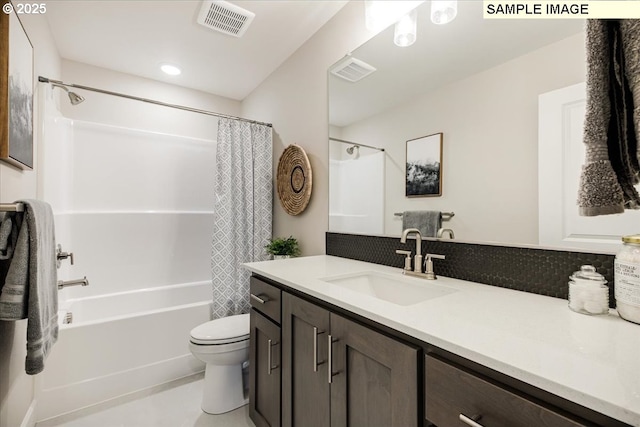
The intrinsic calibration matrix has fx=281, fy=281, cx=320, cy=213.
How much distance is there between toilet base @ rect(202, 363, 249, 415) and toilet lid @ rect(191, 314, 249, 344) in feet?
0.63

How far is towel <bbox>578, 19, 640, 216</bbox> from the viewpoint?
0.54 metres

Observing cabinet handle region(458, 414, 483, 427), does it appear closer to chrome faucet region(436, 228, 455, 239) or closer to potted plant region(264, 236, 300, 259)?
chrome faucet region(436, 228, 455, 239)

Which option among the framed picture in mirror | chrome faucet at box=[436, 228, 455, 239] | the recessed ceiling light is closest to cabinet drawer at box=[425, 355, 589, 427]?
chrome faucet at box=[436, 228, 455, 239]

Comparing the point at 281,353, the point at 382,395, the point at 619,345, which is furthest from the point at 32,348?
the point at 619,345

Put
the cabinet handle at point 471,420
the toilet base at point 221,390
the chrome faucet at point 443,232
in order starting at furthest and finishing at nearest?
the toilet base at point 221,390
the chrome faucet at point 443,232
the cabinet handle at point 471,420

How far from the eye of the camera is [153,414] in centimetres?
164

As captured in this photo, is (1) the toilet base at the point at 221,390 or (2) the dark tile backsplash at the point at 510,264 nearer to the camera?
(2) the dark tile backsplash at the point at 510,264

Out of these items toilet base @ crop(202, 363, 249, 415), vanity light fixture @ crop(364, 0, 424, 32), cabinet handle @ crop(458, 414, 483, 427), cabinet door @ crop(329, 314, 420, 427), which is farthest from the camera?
toilet base @ crop(202, 363, 249, 415)

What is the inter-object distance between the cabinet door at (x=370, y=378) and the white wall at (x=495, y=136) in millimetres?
641

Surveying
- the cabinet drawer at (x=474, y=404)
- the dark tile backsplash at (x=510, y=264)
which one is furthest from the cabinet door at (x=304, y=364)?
the dark tile backsplash at (x=510, y=264)

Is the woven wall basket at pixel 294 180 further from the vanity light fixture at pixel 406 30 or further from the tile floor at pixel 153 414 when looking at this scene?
the tile floor at pixel 153 414

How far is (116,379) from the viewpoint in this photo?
5.88 ft

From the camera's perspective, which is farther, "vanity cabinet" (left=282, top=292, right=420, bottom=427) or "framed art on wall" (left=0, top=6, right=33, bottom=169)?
"framed art on wall" (left=0, top=6, right=33, bottom=169)

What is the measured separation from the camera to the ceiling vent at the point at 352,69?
5.37 ft
